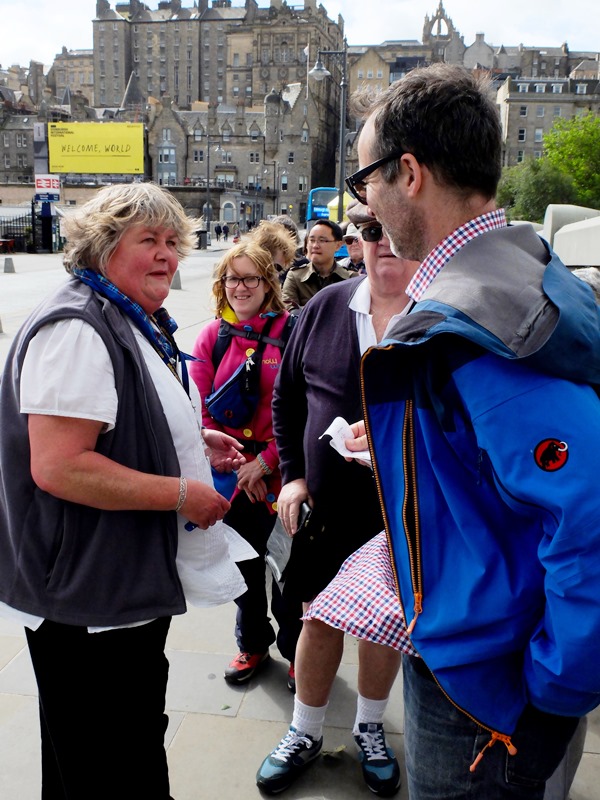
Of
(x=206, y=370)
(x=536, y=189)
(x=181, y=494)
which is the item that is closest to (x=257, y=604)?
(x=206, y=370)

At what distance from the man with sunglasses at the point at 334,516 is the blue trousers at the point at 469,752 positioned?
1.09 m

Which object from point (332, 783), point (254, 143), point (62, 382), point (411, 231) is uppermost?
point (254, 143)

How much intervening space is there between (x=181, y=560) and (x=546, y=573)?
125 cm

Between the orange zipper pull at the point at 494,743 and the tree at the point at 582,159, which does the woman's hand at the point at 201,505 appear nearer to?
the orange zipper pull at the point at 494,743

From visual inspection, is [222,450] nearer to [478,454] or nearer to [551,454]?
[478,454]

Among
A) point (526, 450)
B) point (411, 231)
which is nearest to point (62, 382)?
point (411, 231)

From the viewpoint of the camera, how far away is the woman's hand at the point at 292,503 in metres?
2.76

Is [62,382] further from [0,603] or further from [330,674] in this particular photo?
[330,674]

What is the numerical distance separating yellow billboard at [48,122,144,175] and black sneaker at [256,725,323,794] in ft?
228

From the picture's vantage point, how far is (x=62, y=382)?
1833 millimetres

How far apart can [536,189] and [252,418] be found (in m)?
53.0

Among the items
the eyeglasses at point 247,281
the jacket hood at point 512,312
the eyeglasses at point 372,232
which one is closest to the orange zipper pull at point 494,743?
the jacket hood at point 512,312

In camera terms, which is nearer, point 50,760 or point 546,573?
point 546,573

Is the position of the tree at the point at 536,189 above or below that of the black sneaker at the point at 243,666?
above
